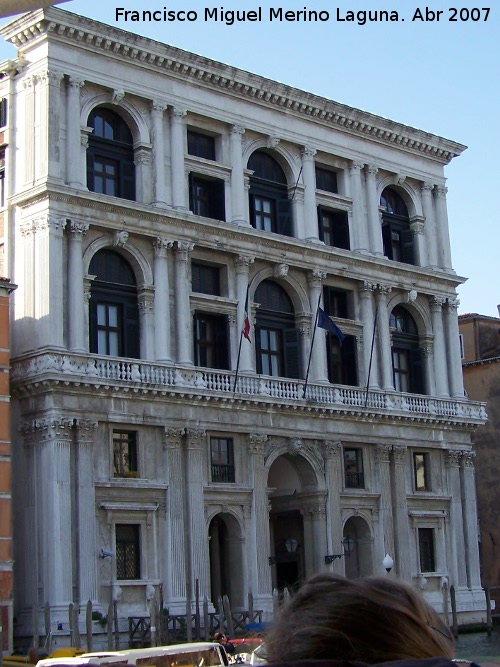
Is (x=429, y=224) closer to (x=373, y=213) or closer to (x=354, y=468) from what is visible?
(x=373, y=213)

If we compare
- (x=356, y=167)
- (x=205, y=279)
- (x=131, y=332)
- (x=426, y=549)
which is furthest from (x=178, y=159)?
(x=426, y=549)

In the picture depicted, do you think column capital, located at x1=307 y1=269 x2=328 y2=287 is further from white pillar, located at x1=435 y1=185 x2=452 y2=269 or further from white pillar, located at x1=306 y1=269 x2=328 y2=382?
white pillar, located at x1=435 y1=185 x2=452 y2=269

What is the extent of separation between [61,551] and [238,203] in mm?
13364

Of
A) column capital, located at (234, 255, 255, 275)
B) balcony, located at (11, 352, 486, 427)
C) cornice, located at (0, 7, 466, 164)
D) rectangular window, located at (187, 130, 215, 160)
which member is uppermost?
cornice, located at (0, 7, 466, 164)

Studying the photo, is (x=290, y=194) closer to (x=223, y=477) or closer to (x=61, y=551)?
(x=223, y=477)

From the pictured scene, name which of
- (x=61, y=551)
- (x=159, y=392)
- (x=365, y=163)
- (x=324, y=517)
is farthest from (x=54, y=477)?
(x=365, y=163)

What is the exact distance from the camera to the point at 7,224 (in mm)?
36250

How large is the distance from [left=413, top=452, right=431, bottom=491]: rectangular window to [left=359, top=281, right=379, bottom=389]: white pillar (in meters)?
3.37

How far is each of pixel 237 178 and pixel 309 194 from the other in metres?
3.38

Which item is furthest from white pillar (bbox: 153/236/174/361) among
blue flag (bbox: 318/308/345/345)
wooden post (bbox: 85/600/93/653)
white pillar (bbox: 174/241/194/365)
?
wooden post (bbox: 85/600/93/653)

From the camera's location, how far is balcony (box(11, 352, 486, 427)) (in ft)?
112

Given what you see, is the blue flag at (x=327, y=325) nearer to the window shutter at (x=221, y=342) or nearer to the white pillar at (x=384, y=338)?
the window shutter at (x=221, y=342)

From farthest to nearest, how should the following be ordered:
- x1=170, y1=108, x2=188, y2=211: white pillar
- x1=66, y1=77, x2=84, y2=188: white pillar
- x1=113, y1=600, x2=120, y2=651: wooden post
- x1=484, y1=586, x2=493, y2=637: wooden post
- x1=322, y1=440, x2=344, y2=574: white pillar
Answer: x1=484, y1=586, x2=493, y2=637: wooden post < x1=322, y1=440, x2=344, y2=574: white pillar < x1=170, y1=108, x2=188, y2=211: white pillar < x1=66, y1=77, x2=84, y2=188: white pillar < x1=113, y1=600, x2=120, y2=651: wooden post

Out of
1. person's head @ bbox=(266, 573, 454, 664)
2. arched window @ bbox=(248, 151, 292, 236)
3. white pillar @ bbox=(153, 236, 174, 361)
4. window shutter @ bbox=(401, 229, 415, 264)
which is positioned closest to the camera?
person's head @ bbox=(266, 573, 454, 664)
